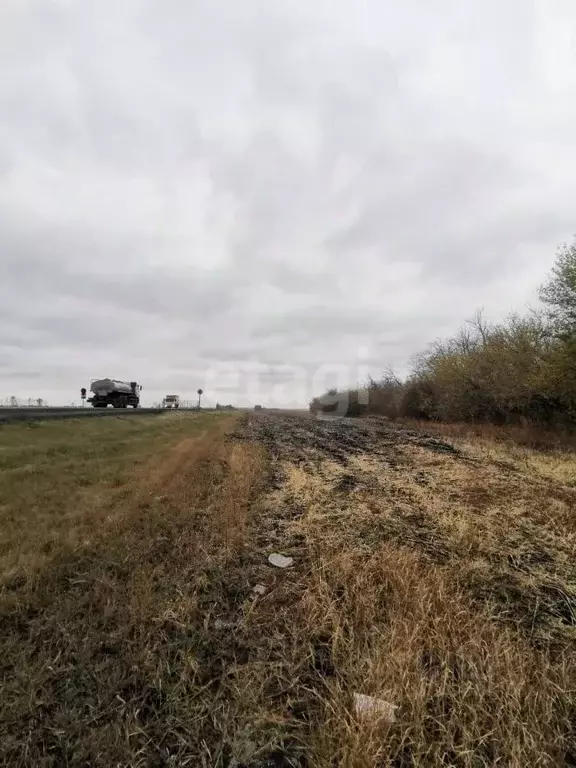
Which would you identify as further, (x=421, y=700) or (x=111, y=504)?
(x=111, y=504)

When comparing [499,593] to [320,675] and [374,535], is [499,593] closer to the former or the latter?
[374,535]

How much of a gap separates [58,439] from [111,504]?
32.9 feet

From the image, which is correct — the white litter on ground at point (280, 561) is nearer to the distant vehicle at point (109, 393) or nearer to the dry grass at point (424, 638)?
the dry grass at point (424, 638)

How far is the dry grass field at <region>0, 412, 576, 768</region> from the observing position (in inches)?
117

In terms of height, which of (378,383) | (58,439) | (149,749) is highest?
(378,383)

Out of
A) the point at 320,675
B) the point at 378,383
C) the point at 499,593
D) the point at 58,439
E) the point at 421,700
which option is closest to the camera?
the point at 421,700

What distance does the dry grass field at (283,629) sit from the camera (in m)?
2.98

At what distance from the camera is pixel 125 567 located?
5652mm

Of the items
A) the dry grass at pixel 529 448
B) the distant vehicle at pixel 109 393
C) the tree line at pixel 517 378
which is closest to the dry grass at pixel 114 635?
the dry grass at pixel 529 448

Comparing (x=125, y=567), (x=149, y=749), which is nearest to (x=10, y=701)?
(x=149, y=749)

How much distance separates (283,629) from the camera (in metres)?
4.41

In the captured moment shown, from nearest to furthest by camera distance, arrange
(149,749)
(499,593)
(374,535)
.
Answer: (149,749), (499,593), (374,535)

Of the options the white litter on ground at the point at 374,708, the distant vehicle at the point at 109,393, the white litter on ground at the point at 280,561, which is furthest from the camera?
the distant vehicle at the point at 109,393

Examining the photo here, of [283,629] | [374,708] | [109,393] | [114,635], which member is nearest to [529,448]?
[283,629]
